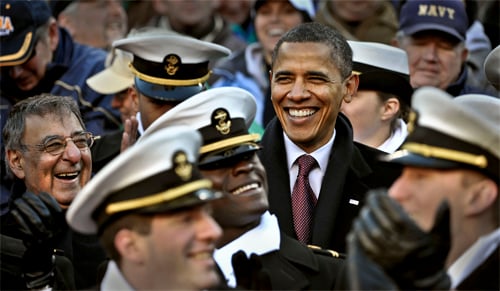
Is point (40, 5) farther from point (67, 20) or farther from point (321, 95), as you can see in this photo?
point (321, 95)

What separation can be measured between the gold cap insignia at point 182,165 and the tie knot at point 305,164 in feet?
7.92

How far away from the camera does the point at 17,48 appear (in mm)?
10352

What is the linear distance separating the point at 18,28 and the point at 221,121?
3464 millimetres

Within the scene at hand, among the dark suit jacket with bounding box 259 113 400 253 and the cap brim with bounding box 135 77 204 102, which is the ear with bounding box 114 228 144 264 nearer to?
the dark suit jacket with bounding box 259 113 400 253

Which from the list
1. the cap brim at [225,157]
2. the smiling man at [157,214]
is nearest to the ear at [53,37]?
the cap brim at [225,157]

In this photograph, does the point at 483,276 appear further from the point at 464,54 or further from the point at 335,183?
the point at 464,54

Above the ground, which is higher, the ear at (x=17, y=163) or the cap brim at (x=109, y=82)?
the ear at (x=17, y=163)

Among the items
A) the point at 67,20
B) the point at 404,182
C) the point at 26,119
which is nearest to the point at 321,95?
the point at 26,119

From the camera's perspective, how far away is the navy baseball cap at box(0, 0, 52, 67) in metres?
10.3

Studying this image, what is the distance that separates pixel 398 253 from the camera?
5.73m

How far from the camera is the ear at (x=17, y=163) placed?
27.8 feet

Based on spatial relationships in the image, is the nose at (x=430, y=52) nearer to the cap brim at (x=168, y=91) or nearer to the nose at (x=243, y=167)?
the cap brim at (x=168, y=91)

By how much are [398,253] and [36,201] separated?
2165 millimetres

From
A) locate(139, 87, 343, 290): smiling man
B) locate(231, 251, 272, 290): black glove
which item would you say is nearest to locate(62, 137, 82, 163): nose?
locate(139, 87, 343, 290): smiling man
